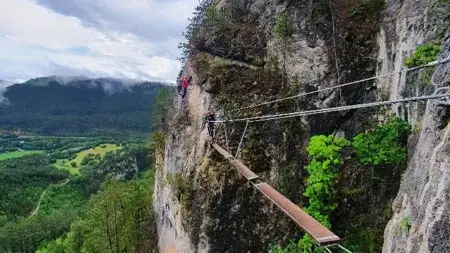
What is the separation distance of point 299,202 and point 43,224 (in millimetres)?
58949

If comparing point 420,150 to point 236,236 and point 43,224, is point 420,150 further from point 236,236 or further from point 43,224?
point 43,224

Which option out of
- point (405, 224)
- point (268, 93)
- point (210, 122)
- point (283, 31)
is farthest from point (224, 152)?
point (283, 31)

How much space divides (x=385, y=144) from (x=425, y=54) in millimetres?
3986

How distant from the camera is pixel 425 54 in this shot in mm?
16016

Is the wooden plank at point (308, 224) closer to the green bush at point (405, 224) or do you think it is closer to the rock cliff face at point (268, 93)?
the green bush at point (405, 224)

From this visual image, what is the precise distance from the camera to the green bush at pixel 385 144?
1717cm

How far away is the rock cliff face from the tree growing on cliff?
0.94 feet

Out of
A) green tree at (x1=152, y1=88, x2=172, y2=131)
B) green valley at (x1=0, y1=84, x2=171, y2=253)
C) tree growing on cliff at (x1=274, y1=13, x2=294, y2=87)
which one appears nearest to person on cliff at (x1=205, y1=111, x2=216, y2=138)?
Answer: tree growing on cliff at (x1=274, y1=13, x2=294, y2=87)

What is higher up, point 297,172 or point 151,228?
point 297,172

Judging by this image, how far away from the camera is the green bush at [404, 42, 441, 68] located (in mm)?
15691

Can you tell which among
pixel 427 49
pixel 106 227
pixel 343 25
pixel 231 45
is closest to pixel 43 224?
pixel 106 227

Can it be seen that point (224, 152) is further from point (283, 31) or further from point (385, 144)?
point (283, 31)

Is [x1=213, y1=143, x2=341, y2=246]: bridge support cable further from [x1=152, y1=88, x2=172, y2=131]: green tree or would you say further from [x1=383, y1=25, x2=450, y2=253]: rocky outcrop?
[x1=152, y1=88, x2=172, y2=131]: green tree

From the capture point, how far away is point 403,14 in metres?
19.8
